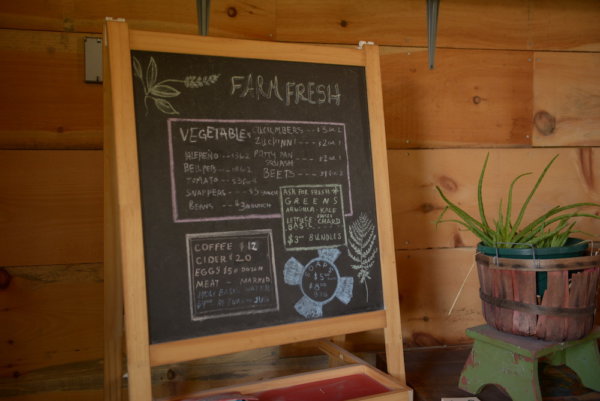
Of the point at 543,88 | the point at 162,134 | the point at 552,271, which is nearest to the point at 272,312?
the point at 162,134

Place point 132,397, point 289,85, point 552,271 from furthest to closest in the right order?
point 289,85
point 552,271
point 132,397

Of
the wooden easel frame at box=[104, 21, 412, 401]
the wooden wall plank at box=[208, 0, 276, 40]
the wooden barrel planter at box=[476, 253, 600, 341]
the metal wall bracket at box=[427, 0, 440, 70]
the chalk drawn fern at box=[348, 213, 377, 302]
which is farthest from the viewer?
the metal wall bracket at box=[427, 0, 440, 70]

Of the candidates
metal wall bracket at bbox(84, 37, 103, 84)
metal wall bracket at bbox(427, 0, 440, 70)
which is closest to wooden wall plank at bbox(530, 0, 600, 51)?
metal wall bracket at bbox(427, 0, 440, 70)

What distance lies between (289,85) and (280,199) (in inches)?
13.3

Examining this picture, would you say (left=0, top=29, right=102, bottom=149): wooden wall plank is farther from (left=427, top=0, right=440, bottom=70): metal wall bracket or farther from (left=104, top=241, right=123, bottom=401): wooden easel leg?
(left=427, top=0, right=440, bottom=70): metal wall bracket

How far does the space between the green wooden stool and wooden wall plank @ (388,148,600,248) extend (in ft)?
1.72

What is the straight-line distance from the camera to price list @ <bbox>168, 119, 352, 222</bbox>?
1308 millimetres

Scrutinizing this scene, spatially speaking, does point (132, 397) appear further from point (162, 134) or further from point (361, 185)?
point (361, 185)

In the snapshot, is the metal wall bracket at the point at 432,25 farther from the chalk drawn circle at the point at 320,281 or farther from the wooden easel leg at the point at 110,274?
the wooden easel leg at the point at 110,274

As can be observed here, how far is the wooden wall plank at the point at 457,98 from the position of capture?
1.94 metres

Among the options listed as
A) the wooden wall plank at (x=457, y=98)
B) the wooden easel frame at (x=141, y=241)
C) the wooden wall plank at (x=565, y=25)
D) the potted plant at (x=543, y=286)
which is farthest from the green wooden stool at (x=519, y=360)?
the wooden wall plank at (x=565, y=25)

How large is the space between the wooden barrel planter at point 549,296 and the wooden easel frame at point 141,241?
0.31m

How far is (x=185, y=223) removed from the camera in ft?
4.24

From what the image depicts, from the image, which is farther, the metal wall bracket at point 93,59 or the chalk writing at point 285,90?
the metal wall bracket at point 93,59
